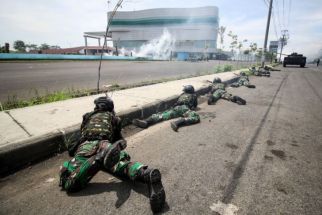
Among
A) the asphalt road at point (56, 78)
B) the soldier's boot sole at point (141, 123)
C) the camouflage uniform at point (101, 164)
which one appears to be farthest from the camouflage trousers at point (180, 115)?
the asphalt road at point (56, 78)

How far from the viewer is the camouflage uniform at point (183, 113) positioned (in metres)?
4.23

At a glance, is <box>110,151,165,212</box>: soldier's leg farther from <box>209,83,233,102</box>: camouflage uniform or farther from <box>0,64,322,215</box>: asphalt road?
<box>209,83,233,102</box>: camouflage uniform

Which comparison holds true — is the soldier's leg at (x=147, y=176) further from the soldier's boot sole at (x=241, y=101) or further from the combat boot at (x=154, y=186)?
the soldier's boot sole at (x=241, y=101)

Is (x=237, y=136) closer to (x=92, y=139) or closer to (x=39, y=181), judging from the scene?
(x=92, y=139)

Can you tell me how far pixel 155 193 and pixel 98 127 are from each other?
1.11m

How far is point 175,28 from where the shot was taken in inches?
3241

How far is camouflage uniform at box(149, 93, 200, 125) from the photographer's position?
13.9 ft

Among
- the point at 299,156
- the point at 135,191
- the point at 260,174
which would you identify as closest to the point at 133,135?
the point at 135,191

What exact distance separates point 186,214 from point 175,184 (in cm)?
42

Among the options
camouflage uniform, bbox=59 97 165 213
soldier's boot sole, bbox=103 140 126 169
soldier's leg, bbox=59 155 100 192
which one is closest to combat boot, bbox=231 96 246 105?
camouflage uniform, bbox=59 97 165 213

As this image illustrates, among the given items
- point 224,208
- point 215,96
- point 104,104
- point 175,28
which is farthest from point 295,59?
point 175,28

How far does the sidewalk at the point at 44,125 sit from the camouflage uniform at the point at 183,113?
505 millimetres

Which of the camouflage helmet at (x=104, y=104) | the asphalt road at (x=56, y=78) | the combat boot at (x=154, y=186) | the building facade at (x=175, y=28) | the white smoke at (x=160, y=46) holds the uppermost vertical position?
the building facade at (x=175, y=28)

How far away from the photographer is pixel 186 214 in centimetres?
181
